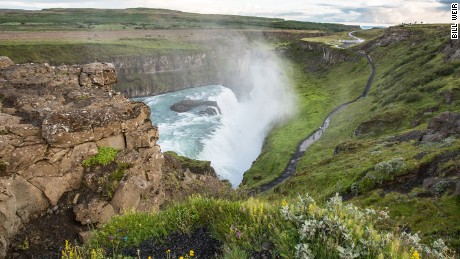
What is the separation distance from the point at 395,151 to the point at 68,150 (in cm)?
2693

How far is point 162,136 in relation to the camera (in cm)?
6575

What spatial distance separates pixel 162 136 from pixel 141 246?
57520 millimetres

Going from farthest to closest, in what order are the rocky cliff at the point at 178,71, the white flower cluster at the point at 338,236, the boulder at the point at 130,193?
1. the rocky cliff at the point at 178,71
2. the boulder at the point at 130,193
3. the white flower cluster at the point at 338,236

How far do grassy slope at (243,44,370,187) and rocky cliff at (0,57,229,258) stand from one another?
94.0 ft

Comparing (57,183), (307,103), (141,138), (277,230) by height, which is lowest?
(307,103)

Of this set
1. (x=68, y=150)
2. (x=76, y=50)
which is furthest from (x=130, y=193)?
(x=76, y=50)

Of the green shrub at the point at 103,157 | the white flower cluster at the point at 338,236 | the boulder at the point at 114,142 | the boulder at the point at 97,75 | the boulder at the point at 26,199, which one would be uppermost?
the white flower cluster at the point at 338,236

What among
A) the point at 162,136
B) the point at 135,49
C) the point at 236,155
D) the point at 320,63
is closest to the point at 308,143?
the point at 236,155

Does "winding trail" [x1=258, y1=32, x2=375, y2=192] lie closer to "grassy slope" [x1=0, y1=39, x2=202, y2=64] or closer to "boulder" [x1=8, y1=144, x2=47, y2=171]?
"boulder" [x1=8, y1=144, x2=47, y2=171]

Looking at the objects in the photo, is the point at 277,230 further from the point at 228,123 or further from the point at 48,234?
the point at 228,123

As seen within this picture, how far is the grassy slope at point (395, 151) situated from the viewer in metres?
17.3

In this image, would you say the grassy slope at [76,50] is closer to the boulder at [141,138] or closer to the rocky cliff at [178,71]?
the rocky cliff at [178,71]

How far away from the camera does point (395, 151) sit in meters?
31.2

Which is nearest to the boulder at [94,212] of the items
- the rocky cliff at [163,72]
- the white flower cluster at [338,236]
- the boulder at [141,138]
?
the boulder at [141,138]
